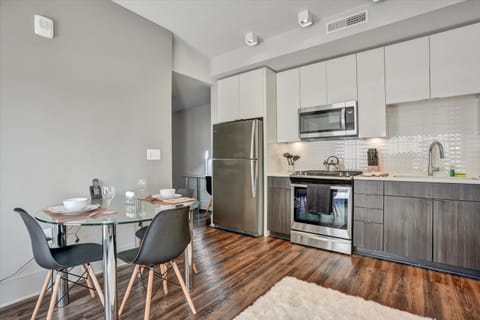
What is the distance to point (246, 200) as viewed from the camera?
373 centimetres

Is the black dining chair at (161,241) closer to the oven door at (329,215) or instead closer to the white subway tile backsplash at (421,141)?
the oven door at (329,215)

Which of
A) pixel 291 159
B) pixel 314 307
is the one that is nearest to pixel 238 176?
pixel 291 159

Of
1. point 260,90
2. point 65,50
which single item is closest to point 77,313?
point 65,50

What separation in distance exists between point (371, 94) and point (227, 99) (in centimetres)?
212

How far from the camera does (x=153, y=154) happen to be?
3.17 meters

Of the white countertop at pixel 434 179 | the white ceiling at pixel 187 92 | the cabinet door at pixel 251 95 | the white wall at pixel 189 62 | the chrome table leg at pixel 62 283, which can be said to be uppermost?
the white wall at pixel 189 62

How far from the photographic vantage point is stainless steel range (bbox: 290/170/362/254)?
300 cm

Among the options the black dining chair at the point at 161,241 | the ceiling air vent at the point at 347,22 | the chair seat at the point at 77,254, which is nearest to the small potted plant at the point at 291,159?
the ceiling air vent at the point at 347,22

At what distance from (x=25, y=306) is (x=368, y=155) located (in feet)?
12.6

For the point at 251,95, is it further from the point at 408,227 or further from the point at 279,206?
the point at 408,227

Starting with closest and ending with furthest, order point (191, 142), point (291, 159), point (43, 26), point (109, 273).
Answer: point (109, 273) < point (43, 26) < point (291, 159) < point (191, 142)

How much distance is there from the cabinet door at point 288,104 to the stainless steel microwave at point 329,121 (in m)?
0.11

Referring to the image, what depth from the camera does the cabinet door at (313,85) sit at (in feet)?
11.3

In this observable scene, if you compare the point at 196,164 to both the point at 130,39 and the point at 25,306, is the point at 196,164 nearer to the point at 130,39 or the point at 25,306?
the point at 130,39
